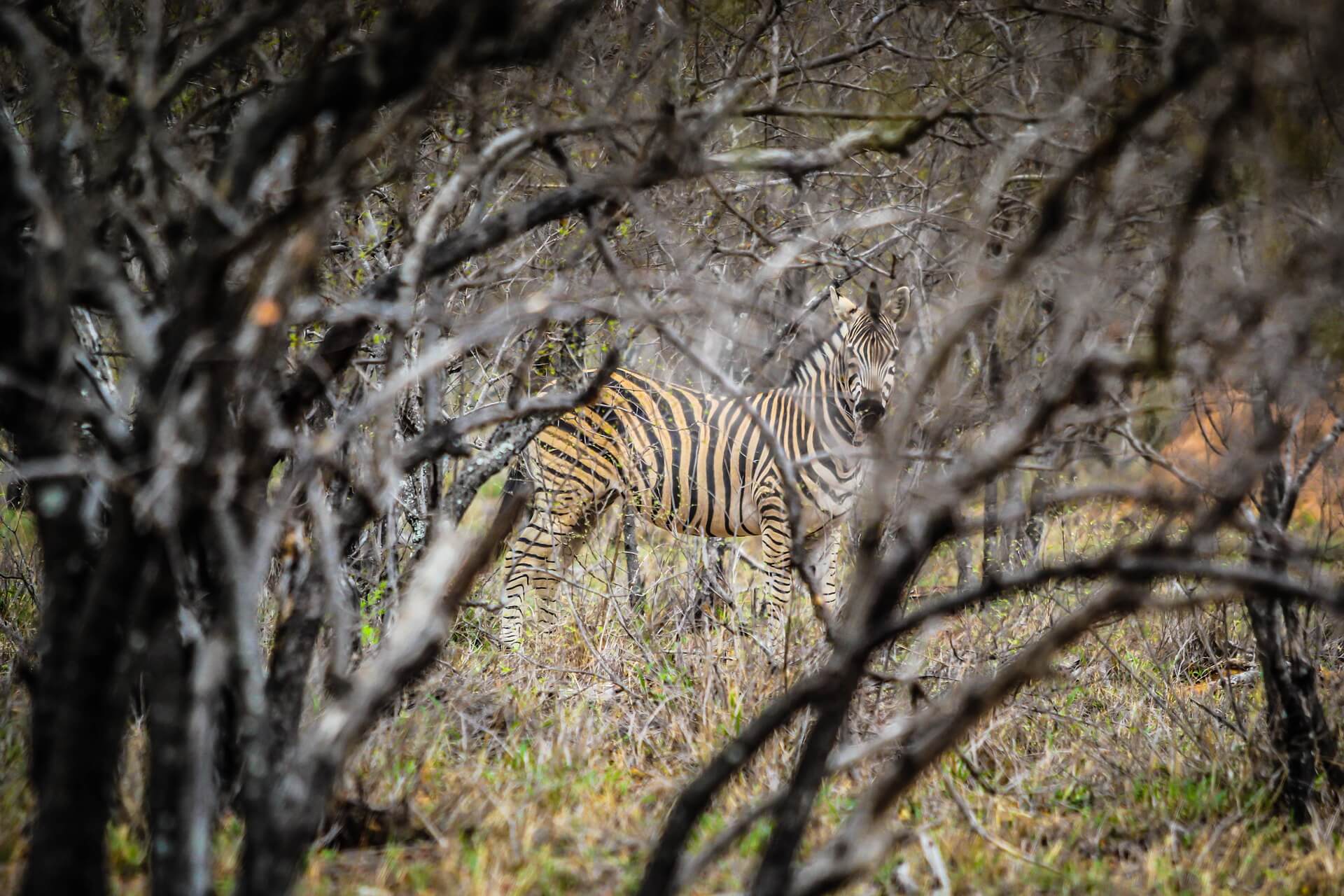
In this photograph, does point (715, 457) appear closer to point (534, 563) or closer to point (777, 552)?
point (777, 552)

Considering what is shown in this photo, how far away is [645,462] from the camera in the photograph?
7.40m

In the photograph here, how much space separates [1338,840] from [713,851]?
8.79 feet

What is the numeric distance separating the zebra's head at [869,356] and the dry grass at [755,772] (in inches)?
63.9

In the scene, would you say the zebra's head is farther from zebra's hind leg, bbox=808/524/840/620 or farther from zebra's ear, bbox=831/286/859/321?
zebra's hind leg, bbox=808/524/840/620

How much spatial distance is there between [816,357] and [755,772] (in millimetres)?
4102

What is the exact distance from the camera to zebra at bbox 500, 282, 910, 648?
23.2 ft

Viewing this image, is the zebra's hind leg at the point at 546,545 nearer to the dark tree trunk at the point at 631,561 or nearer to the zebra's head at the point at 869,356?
the dark tree trunk at the point at 631,561

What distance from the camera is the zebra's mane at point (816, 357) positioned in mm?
7375

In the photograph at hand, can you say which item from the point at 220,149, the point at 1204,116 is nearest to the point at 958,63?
the point at 1204,116

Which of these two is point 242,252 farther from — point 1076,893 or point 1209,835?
point 1209,835

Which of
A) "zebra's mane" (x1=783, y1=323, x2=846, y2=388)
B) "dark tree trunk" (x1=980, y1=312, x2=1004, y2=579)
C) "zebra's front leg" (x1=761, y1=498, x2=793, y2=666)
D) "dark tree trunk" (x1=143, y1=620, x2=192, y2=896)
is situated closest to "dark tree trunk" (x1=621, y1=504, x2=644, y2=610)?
"zebra's front leg" (x1=761, y1=498, x2=793, y2=666)

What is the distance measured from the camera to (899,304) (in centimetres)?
800

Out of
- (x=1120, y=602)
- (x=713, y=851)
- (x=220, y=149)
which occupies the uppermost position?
(x=220, y=149)

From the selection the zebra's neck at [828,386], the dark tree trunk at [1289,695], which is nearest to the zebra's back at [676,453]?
the zebra's neck at [828,386]
